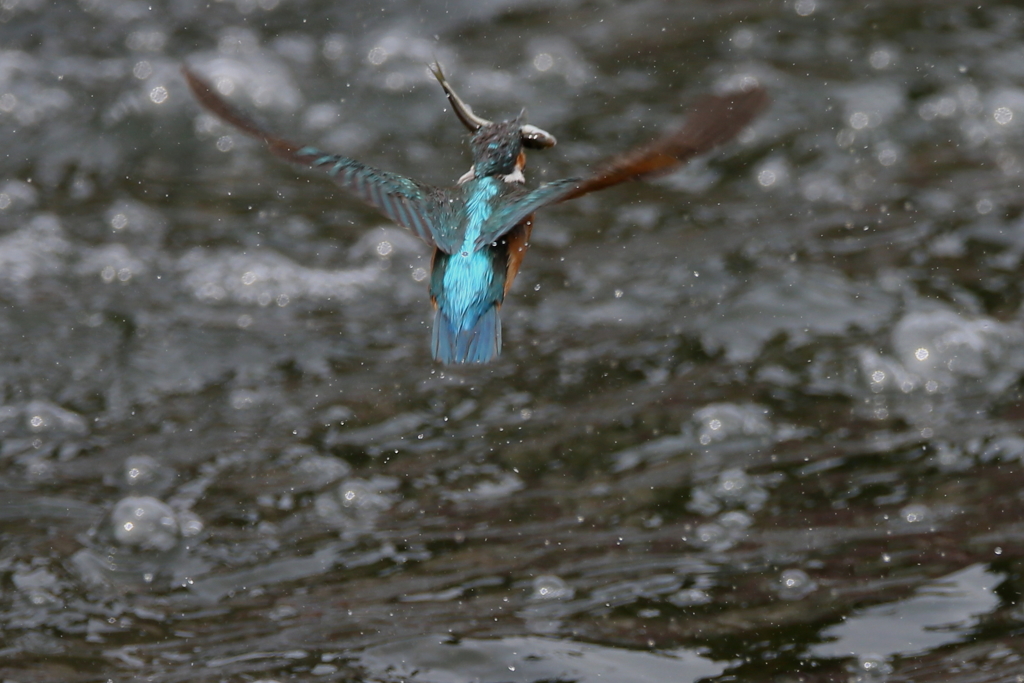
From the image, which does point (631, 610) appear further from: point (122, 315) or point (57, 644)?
point (122, 315)

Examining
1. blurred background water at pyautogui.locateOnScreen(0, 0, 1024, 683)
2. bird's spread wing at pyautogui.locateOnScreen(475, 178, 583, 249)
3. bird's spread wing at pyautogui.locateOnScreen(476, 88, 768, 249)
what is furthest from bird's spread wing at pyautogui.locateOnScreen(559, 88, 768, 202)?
blurred background water at pyautogui.locateOnScreen(0, 0, 1024, 683)

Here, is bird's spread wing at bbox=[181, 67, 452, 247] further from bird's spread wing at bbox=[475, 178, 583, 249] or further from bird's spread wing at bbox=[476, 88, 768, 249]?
bird's spread wing at bbox=[476, 88, 768, 249]

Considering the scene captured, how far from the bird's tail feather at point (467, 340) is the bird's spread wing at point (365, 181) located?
6.6 inches

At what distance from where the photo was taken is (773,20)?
240 inches

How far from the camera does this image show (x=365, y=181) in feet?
8.66

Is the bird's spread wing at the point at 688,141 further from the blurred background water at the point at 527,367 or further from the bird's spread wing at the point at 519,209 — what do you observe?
the blurred background water at the point at 527,367

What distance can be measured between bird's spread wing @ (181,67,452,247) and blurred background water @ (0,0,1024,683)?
0.83 metres

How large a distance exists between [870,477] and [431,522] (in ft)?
3.54

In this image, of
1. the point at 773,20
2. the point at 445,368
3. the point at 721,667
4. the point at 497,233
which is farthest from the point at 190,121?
the point at 721,667

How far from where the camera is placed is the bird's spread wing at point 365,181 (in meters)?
2.53

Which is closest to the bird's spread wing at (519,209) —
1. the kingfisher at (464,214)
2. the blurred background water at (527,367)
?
the kingfisher at (464,214)

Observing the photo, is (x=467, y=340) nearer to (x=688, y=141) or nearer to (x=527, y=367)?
(x=688, y=141)

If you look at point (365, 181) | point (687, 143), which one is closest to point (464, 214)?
point (365, 181)

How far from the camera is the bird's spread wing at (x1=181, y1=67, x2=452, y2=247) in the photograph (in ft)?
8.29
